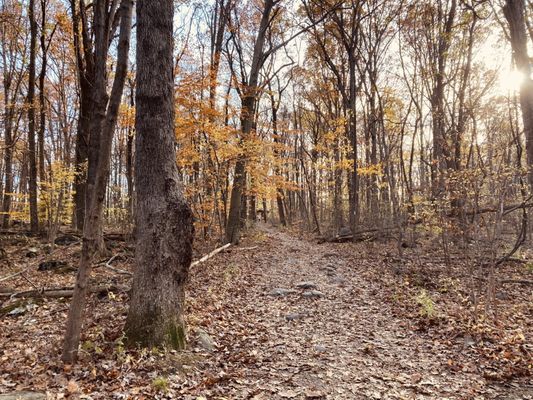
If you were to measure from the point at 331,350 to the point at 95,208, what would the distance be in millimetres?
3687

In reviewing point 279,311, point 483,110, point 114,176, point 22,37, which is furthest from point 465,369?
point 114,176

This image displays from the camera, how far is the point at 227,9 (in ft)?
51.2

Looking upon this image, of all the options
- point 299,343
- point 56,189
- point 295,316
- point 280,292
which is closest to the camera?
point 299,343

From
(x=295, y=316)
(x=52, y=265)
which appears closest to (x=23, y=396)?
(x=295, y=316)

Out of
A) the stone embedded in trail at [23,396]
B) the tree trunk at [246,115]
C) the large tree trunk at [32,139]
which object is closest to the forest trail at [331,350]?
the stone embedded in trail at [23,396]

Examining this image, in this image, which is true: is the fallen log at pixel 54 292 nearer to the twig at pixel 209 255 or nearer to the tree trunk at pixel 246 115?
the twig at pixel 209 255

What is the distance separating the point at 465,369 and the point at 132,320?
169 inches

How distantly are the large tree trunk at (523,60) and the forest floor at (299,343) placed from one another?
357 cm

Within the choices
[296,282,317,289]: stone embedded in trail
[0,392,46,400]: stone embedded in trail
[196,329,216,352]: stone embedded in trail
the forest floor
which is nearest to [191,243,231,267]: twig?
the forest floor

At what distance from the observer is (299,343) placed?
5.05m

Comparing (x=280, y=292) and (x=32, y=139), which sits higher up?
(x=32, y=139)

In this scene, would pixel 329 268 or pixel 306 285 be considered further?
pixel 329 268

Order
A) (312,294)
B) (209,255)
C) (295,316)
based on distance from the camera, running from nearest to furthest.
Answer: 1. (295,316)
2. (312,294)
3. (209,255)

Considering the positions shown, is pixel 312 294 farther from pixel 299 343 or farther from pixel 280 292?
pixel 299 343
